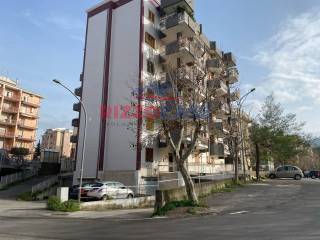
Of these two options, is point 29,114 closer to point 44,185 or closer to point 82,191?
point 44,185

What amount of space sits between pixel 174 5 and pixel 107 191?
2197 centimetres

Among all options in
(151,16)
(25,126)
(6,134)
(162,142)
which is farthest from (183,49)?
(25,126)

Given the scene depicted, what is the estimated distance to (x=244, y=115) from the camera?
4059 centimetres

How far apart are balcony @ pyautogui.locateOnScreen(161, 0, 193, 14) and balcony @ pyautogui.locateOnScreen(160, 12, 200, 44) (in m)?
1.06

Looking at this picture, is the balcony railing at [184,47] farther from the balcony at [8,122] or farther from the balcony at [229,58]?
the balcony at [8,122]

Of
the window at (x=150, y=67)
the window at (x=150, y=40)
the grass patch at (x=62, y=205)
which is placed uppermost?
the window at (x=150, y=40)

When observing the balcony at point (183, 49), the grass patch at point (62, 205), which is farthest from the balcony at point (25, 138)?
the grass patch at point (62, 205)

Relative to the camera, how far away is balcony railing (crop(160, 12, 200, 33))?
114 feet

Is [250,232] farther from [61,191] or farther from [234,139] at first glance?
[234,139]

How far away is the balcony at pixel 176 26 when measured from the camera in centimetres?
3488

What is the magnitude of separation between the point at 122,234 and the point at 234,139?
937 inches

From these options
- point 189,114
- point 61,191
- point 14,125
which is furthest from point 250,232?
point 14,125

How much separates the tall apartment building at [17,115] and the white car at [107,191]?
157 ft

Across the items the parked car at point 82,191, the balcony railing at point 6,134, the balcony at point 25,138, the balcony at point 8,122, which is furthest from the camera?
the balcony at point 25,138
